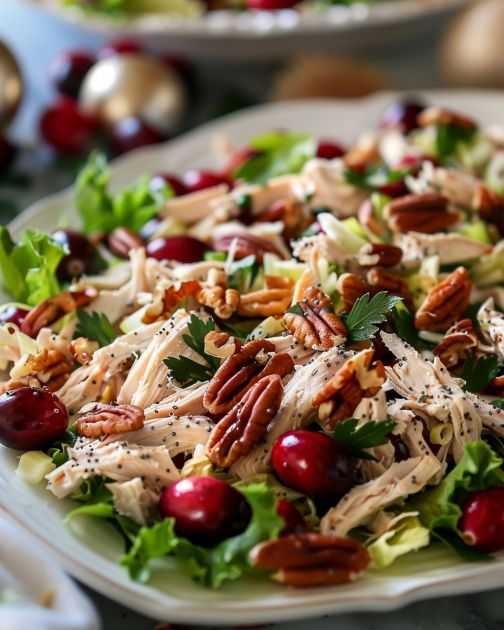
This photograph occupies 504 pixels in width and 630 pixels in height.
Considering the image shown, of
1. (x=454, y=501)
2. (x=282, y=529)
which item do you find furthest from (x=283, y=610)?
(x=454, y=501)

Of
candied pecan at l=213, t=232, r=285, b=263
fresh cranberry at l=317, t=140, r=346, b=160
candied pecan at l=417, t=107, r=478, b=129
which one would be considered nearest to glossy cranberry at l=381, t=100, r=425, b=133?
candied pecan at l=417, t=107, r=478, b=129

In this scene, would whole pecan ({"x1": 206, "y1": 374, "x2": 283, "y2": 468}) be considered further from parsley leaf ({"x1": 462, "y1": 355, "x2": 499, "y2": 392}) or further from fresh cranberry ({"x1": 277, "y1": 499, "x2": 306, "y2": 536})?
parsley leaf ({"x1": 462, "y1": 355, "x2": 499, "y2": 392})

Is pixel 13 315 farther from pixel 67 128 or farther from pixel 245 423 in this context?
pixel 67 128

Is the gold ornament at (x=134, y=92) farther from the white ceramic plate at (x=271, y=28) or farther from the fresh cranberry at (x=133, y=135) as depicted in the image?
the white ceramic plate at (x=271, y=28)

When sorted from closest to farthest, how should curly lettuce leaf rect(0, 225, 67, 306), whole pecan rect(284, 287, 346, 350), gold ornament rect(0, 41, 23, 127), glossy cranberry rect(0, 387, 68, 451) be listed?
glossy cranberry rect(0, 387, 68, 451) < whole pecan rect(284, 287, 346, 350) < curly lettuce leaf rect(0, 225, 67, 306) < gold ornament rect(0, 41, 23, 127)

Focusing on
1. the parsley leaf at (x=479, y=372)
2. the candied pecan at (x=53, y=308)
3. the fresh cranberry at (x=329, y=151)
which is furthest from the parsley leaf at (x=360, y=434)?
the fresh cranberry at (x=329, y=151)
